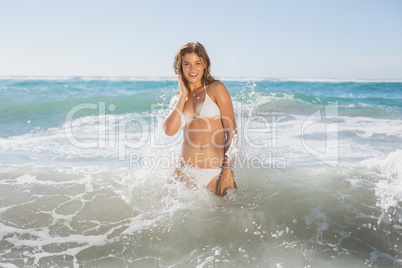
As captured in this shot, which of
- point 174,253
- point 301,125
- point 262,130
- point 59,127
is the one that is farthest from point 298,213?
point 59,127

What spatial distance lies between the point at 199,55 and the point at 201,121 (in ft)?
2.35

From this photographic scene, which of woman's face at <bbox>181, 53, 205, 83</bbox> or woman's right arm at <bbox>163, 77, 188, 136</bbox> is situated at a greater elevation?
woman's face at <bbox>181, 53, 205, 83</bbox>

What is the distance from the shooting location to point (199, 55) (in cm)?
355

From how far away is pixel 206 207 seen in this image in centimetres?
370

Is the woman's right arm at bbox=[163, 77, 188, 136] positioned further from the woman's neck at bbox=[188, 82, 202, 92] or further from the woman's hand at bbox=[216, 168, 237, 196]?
the woman's hand at bbox=[216, 168, 237, 196]

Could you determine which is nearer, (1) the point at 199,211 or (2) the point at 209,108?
(2) the point at 209,108

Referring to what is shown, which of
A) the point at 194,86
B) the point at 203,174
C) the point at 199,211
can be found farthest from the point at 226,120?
the point at 199,211

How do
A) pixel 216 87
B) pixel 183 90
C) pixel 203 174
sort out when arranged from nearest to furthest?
1. pixel 216 87
2. pixel 183 90
3. pixel 203 174

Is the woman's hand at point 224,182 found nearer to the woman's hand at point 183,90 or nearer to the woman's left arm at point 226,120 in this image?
the woman's left arm at point 226,120

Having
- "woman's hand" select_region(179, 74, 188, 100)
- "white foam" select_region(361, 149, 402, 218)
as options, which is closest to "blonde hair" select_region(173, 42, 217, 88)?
"woman's hand" select_region(179, 74, 188, 100)

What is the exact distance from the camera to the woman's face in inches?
140

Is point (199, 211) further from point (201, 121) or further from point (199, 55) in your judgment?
point (199, 55)

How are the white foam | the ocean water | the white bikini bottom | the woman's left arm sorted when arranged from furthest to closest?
1. the white foam
2. the white bikini bottom
3. the woman's left arm
4. the ocean water

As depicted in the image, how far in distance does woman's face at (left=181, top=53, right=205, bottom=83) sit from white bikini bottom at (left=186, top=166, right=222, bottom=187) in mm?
1005
